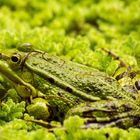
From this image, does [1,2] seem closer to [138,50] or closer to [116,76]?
[138,50]

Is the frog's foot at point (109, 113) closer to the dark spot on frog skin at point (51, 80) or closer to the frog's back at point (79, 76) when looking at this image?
the frog's back at point (79, 76)


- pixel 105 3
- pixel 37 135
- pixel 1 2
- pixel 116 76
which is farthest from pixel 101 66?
pixel 1 2

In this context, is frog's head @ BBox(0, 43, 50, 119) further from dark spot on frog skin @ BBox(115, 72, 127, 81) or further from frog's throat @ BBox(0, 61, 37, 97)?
dark spot on frog skin @ BBox(115, 72, 127, 81)

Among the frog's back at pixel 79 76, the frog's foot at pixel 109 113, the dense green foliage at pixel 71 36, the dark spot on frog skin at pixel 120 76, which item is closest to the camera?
the dense green foliage at pixel 71 36

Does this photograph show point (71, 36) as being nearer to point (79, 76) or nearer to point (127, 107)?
point (79, 76)

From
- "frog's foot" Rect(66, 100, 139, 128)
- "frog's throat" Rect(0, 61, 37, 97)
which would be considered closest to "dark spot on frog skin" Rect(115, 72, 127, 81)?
"frog's foot" Rect(66, 100, 139, 128)

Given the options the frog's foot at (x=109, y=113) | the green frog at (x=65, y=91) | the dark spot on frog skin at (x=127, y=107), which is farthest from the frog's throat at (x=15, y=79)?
the dark spot on frog skin at (x=127, y=107)
